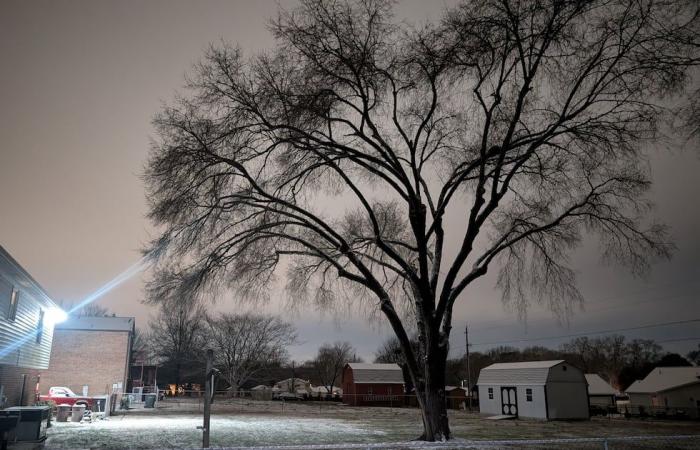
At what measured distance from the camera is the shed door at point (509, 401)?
4462 centimetres

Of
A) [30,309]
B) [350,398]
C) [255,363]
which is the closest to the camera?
[30,309]

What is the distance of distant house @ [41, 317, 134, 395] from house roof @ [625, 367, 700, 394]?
5622 cm

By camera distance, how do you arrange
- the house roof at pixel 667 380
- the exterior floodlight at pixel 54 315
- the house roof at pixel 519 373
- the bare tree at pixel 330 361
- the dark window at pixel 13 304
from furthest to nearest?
the bare tree at pixel 330 361
the house roof at pixel 667 380
the house roof at pixel 519 373
the exterior floodlight at pixel 54 315
the dark window at pixel 13 304

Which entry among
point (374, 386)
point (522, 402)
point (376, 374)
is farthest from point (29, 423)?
point (376, 374)

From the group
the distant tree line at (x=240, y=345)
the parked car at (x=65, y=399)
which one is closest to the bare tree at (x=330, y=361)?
the distant tree line at (x=240, y=345)

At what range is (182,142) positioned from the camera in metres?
16.6

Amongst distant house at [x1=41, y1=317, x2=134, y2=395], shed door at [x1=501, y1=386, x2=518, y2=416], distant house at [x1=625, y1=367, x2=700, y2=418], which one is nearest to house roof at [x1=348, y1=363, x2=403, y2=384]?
shed door at [x1=501, y1=386, x2=518, y2=416]

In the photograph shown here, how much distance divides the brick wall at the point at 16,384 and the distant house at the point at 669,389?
5588 cm

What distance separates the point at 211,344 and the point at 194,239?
222ft

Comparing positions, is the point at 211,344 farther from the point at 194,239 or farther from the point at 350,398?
the point at 194,239

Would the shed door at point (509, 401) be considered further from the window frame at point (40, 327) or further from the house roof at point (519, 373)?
the window frame at point (40, 327)

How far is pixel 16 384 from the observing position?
22938 mm

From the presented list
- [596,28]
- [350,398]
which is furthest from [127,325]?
[596,28]

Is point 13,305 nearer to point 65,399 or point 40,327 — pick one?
point 40,327
